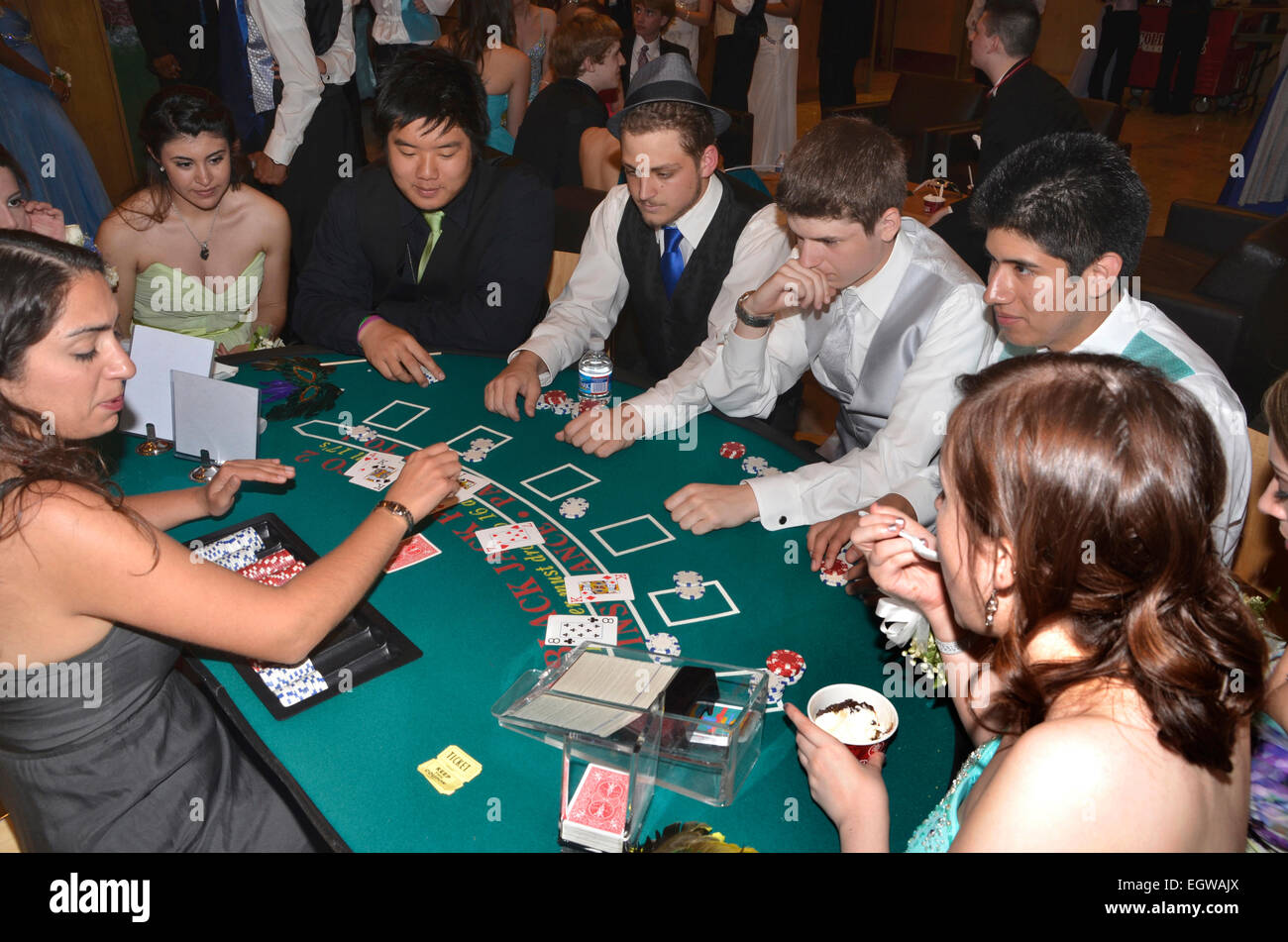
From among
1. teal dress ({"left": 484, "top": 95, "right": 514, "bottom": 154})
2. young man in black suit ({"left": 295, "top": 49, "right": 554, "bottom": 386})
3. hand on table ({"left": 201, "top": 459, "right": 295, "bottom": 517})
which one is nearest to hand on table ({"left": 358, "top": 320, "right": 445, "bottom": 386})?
young man in black suit ({"left": 295, "top": 49, "right": 554, "bottom": 386})

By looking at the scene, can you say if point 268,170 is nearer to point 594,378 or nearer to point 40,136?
point 40,136

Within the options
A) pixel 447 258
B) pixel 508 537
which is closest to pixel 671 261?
pixel 447 258

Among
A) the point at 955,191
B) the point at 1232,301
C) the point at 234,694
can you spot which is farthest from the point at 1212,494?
the point at 955,191

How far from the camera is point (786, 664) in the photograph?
6.23 ft

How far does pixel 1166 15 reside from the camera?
1036cm

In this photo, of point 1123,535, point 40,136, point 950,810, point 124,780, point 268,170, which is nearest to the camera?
point 1123,535

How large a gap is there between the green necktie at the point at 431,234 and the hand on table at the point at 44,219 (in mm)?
1220

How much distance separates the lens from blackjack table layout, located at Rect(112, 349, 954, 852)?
1618mm

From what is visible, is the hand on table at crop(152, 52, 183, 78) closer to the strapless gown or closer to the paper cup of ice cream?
the strapless gown

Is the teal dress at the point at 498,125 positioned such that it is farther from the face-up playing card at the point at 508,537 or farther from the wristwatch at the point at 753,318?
the face-up playing card at the point at 508,537

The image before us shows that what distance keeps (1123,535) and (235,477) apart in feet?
6.32

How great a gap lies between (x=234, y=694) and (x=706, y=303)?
6.77 ft

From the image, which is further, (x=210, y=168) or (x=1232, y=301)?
(x=1232, y=301)
